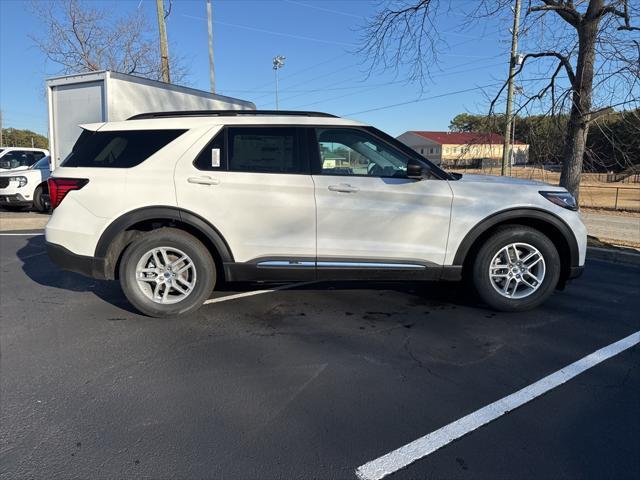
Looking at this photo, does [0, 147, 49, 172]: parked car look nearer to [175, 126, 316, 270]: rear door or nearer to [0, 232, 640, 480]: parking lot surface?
[0, 232, 640, 480]: parking lot surface

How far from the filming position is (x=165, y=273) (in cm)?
412

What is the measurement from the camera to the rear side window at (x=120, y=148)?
405 cm

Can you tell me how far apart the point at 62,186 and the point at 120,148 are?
2.06ft

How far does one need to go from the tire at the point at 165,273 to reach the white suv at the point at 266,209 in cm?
1

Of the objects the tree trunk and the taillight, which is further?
the tree trunk

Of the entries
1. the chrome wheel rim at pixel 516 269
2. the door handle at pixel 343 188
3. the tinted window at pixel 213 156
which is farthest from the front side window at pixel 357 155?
the chrome wheel rim at pixel 516 269

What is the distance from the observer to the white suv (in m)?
3.98

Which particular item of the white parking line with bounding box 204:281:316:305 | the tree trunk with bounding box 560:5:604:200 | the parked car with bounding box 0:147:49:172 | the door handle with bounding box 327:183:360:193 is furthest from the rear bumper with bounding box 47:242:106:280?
the parked car with bounding box 0:147:49:172

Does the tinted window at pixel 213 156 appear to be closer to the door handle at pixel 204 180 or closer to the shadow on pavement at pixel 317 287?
the door handle at pixel 204 180

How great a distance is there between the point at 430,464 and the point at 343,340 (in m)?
1.59

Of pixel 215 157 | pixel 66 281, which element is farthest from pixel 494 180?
pixel 66 281

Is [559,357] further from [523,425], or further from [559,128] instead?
[559,128]

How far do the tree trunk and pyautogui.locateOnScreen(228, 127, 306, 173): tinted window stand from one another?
5882mm

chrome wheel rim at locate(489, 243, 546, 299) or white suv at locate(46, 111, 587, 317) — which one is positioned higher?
white suv at locate(46, 111, 587, 317)
